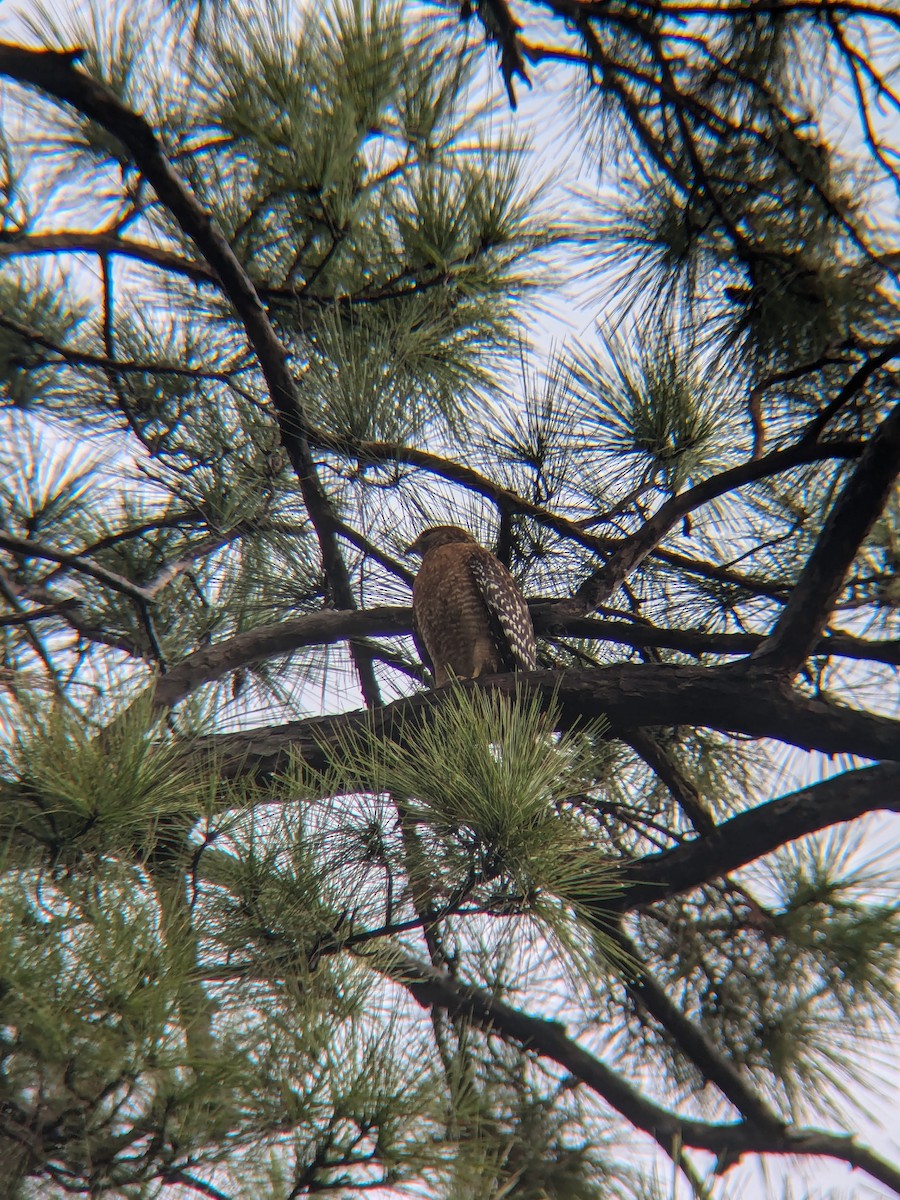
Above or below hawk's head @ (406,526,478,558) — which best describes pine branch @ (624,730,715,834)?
below

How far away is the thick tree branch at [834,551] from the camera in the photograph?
4.79 ft

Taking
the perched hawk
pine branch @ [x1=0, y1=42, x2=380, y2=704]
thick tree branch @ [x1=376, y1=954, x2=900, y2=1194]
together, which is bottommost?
thick tree branch @ [x1=376, y1=954, x2=900, y2=1194]

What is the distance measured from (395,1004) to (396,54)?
4.70 ft

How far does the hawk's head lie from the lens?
2.30 meters

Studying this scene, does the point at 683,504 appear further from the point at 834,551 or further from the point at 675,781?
the point at 675,781

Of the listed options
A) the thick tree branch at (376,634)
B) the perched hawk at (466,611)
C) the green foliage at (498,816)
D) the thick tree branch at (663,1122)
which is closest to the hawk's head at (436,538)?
the perched hawk at (466,611)

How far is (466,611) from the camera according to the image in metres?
2.29

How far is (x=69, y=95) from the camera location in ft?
4.88

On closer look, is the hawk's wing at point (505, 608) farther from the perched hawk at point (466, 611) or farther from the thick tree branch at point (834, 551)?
the thick tree branch at point (834, 551)

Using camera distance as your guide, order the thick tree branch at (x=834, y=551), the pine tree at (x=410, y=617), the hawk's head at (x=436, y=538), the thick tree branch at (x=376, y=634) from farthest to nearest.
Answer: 1. the hawk's head at (x=436, y=538)
2. the thick tree branch at (x=376, y=634)
3. the thick tree branch at (x=834, y=551)
4. the pine tree at (x=410, y=617)

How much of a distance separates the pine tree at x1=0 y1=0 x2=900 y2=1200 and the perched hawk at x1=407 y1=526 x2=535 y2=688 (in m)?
0.07

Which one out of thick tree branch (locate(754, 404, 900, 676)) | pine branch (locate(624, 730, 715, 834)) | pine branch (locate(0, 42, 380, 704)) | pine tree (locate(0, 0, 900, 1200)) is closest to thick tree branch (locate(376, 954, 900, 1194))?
pine tree (locate(0, 0, 900, 1200))

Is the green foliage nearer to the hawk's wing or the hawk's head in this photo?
the hawk's wing

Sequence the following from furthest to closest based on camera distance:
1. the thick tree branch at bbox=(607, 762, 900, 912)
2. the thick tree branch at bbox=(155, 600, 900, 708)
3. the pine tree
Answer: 1. the thick tree branch at bbox=(155, 600, 900, 708)
2. the thick tree branch at bbox=(607, 762, 900, 912)
3. the pine tree
